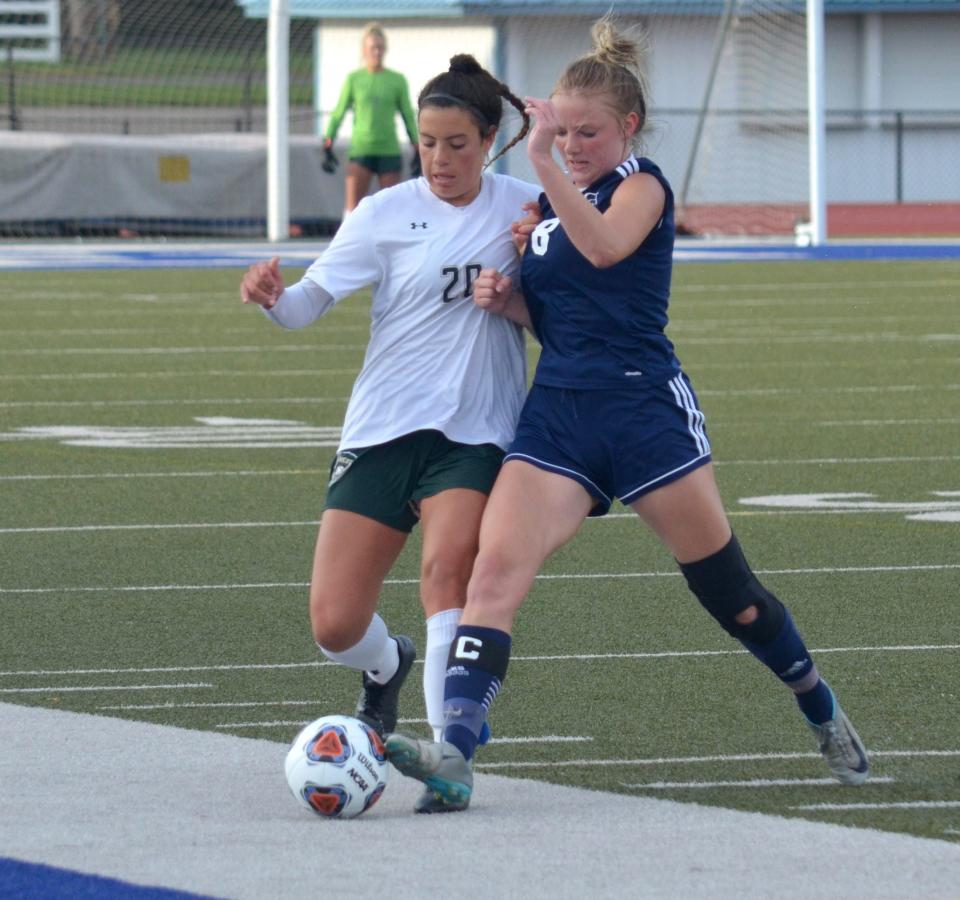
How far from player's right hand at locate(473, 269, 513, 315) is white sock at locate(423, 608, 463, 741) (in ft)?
2.43

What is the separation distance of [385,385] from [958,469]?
653cm

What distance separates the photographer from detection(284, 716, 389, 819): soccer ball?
204 inches

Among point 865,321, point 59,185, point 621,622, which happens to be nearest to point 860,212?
point 59,185

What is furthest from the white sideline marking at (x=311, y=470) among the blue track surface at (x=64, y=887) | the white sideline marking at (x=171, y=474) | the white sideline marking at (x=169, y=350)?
the blue track surface at (x=64, y=887)

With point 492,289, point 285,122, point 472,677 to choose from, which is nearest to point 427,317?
point 492,289

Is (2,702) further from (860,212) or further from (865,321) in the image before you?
(860,212)

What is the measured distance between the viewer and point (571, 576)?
884 centimetres

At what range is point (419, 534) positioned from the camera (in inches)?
403

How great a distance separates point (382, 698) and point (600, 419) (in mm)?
1054

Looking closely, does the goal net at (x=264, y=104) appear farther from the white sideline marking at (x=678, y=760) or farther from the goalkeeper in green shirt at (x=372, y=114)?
the white sideline marking at (x=678, y=760)

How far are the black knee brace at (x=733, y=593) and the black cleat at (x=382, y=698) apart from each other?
0.86m

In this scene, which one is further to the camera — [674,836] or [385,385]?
[385,385]

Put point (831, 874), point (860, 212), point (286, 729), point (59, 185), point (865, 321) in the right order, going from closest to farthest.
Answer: point (831, 874)
point (286, 729)
point (865, 321)
point (59, 185)
point (860, 212)

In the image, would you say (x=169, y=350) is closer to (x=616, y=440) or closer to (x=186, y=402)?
(x=186, y=402)
